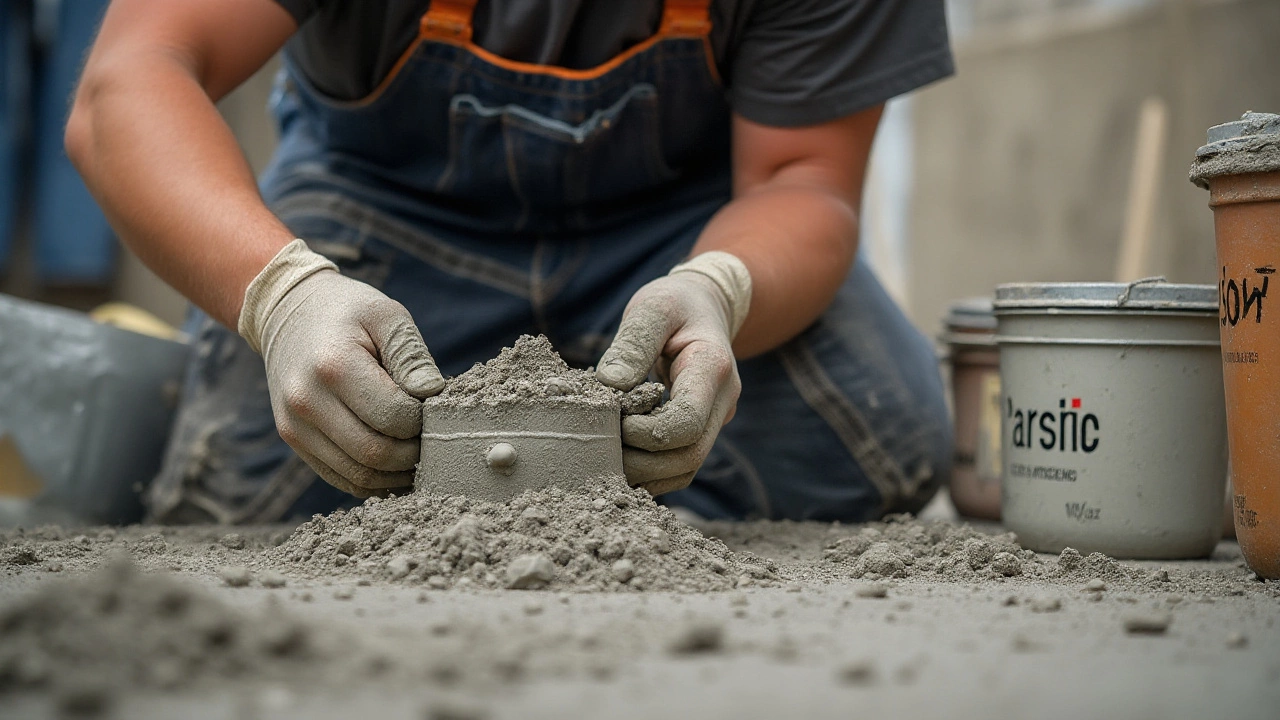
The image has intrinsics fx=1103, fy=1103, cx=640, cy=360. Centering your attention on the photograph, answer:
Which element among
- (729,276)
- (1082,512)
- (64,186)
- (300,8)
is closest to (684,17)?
(729,276)

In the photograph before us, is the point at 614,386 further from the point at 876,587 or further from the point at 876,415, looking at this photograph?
the point at 876,415

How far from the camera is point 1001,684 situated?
95 cm

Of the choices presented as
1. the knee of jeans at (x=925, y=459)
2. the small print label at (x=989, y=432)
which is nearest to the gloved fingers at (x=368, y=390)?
the knee of jeans at (x=925, y=459)

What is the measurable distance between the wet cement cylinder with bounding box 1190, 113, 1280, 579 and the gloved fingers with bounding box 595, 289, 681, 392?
31.4 inches

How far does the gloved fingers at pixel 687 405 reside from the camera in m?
1.58

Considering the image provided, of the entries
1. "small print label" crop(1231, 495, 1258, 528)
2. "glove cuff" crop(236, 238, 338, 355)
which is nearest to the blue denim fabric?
"glove cuff" crop(236, 238, 338, 355)

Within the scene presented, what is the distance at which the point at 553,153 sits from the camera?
7.36 ft

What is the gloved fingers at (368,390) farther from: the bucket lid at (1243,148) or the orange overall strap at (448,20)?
the bucket lid at (1243,148)

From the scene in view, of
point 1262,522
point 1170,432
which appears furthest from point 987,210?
point 1262,522

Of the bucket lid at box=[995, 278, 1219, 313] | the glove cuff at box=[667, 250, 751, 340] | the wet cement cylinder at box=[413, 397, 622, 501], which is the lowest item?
the wet cement cylinder at box=[413, 397, 622, 501]

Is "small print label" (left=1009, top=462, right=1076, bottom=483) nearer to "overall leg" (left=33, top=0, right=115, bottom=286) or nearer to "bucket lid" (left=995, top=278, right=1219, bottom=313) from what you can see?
"bucket lid" (left=995, top=278, right=1219, bottom=313)

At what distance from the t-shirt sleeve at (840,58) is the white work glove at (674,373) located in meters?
0.62

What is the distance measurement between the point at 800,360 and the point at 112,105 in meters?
1.46

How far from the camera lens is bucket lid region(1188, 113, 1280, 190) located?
58.1 inches
